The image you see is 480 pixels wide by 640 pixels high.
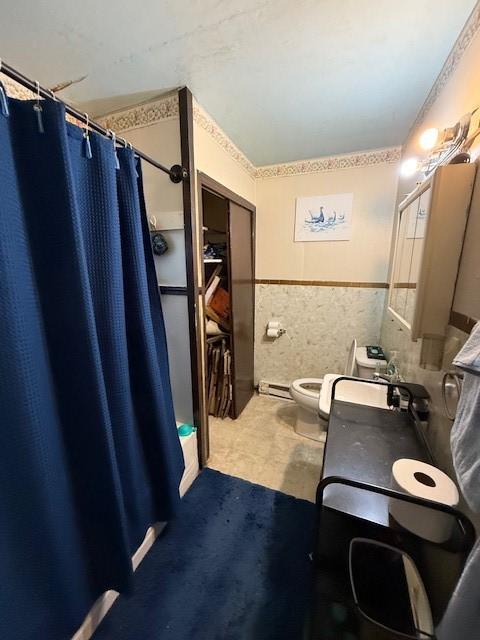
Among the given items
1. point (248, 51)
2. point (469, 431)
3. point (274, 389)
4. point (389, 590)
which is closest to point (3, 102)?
point (248, 51)

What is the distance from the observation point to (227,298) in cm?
221

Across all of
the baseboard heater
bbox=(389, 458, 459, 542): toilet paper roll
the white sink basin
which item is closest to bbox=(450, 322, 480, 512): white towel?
bbox=(389, 458, 459, 542): toilet paper roll

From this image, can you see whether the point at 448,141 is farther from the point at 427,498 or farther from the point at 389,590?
the point at 389,590

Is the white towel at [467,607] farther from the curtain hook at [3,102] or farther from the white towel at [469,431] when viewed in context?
the curtain hook at [3,102]

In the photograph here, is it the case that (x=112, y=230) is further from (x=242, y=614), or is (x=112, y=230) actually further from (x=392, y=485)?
(x=242, y=614)

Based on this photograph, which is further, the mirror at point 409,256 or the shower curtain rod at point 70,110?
the mirror at point 409,256

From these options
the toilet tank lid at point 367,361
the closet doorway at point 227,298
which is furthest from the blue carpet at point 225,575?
the toilet tank lid at point 367,361

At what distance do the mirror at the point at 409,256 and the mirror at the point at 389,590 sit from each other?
2.94ft

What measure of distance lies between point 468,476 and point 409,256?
1.13 metres

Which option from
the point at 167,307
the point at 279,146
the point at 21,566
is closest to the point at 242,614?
the point at 21,566

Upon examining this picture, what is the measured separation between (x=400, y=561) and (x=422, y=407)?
574mm

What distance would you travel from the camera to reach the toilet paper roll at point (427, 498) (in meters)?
0.66

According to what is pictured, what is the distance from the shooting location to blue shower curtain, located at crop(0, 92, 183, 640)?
0.68 metres

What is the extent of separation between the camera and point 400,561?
34.4 inches
